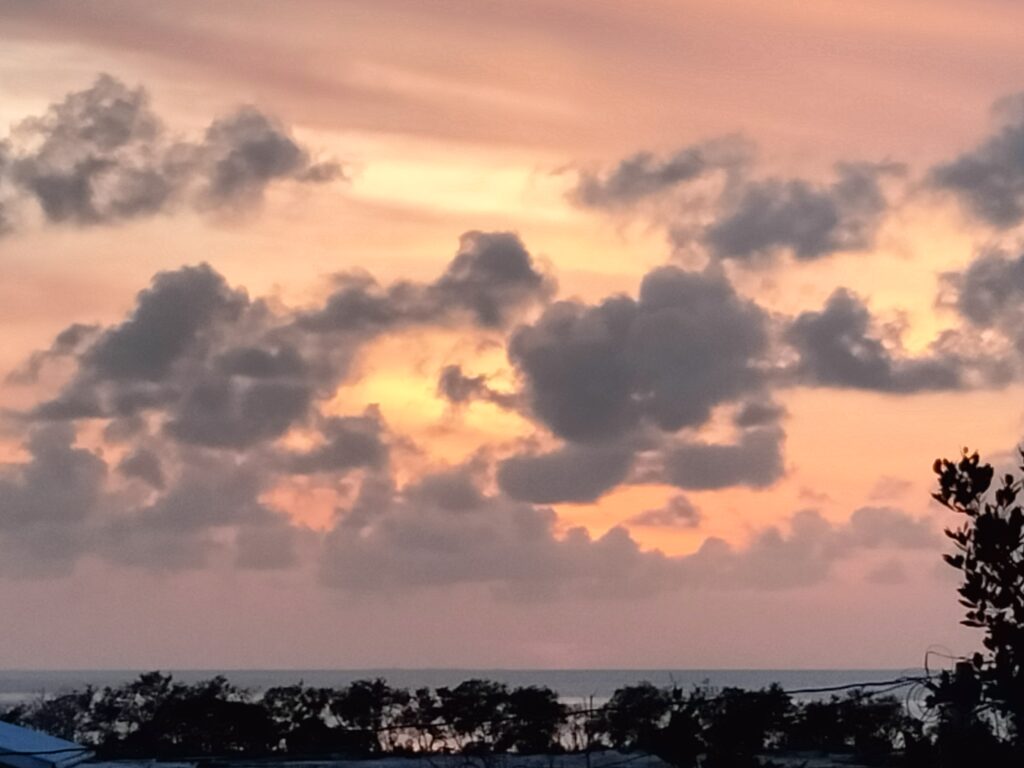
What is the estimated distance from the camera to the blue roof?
22.8m

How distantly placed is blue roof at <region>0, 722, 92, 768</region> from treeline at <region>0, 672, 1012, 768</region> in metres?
3.45

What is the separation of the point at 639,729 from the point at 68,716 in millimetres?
18245

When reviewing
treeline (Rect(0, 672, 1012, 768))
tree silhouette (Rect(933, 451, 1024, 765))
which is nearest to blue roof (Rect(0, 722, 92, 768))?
treeline (Rect(0, 672, 1012, 768))

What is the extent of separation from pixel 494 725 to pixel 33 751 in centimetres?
1104

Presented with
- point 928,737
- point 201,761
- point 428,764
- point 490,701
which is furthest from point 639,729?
point 928,737

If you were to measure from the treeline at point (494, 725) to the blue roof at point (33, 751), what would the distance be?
3452 millimetres

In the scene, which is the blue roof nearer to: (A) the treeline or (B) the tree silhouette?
(A) the treeline

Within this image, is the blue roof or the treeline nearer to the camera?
the blue roof

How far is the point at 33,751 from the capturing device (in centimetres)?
2319

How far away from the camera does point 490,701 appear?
3481cm

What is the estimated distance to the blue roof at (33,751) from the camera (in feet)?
74.6

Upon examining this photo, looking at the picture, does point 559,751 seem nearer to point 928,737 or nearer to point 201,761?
point 201,761

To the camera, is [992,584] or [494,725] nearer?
[992,584]

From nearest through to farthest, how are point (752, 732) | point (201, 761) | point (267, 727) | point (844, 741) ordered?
1. point (752, 732)
2. point (201, 761)
3. point (844, 741)
4. point (267, 727)
